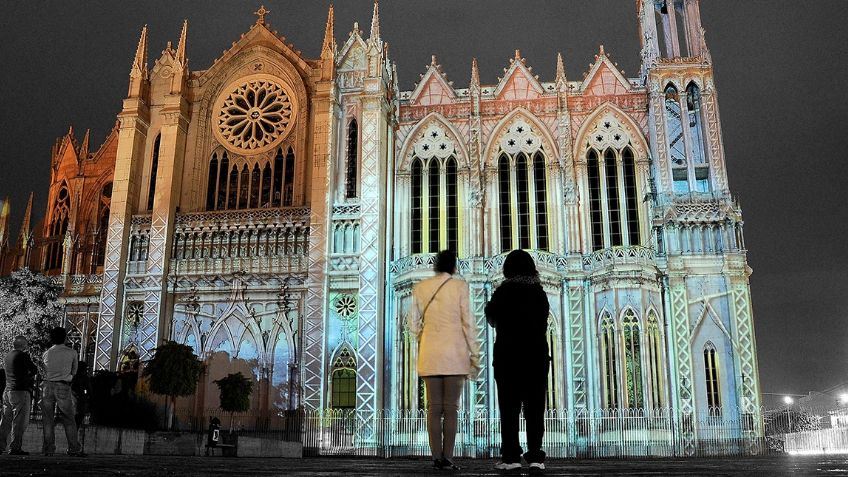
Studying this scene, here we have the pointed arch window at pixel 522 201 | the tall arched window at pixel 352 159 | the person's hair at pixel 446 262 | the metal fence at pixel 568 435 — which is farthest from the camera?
the pointed arch window at pixel 522 201

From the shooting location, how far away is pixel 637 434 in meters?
26.2

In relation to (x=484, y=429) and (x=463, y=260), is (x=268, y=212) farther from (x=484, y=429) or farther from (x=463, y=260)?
(x=484, y=429)

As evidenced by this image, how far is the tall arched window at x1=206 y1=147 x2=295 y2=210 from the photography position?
32.7 m

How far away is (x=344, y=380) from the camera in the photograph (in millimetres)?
28891

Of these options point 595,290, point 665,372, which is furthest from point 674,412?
point 595,290

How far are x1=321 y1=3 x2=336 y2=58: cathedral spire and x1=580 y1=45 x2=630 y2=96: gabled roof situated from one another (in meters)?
10.7

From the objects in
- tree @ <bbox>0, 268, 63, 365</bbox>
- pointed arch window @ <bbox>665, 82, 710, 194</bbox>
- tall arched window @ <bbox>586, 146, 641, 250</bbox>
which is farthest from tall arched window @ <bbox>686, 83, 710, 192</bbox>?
tree @ <bbox>0, 268, 63, 365</bbox>

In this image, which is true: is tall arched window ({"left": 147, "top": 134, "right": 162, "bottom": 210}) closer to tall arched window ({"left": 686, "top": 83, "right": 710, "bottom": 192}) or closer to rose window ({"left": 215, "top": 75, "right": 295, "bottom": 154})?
rose window ({"left": 215, "top": 75, "right": 295, "bottom": 154})

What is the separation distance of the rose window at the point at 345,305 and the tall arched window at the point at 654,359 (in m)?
10.9

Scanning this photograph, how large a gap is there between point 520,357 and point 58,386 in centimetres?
827

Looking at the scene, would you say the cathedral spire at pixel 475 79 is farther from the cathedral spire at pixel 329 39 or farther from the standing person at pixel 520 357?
the standing person at pixel 520 357

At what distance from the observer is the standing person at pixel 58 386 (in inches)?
478

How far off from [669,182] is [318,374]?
50.1 ft

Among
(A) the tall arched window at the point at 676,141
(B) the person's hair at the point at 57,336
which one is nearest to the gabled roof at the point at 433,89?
(A) the tall arched window at the point at 676,141
